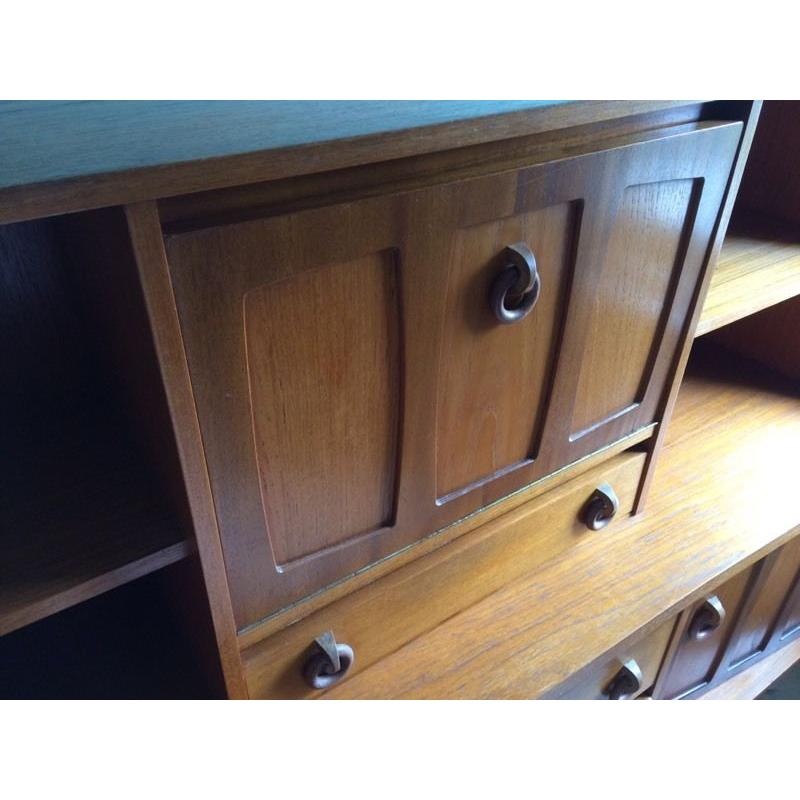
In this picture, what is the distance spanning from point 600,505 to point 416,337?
0.42 metres

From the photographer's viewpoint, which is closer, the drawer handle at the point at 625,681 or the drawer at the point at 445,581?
the drawer at the point at 445,581

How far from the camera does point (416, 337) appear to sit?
21.1 inches

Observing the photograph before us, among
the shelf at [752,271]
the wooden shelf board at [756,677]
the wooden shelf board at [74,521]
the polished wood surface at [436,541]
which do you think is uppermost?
the shelf at [752,271]

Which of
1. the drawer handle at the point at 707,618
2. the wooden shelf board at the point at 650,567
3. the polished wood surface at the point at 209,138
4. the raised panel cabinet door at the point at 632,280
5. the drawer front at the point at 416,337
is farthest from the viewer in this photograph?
the drawer handle at the point at 707,618

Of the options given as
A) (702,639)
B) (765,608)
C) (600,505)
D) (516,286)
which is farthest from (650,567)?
(516,286)

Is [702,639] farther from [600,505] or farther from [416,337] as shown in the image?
[416,337]

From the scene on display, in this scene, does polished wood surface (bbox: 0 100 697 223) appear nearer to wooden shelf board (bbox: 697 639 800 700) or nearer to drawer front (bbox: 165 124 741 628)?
drawer front (bbox: 165 124 741 628)

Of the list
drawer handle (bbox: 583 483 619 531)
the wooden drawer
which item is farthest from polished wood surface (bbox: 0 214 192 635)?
the wooden drawer

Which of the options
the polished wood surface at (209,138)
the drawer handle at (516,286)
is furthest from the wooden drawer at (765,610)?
the polished wood surface at (209,138)

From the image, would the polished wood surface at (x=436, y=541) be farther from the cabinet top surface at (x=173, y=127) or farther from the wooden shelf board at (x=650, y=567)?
the cabinet top surface at (x=173, y=127)

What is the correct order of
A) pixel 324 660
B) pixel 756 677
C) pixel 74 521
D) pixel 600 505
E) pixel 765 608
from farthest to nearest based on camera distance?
pixel 756 677, pixel 765 608, pixel 600 505, pixel 324 660, pixel 74 521

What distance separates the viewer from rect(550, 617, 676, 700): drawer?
825 millimetres

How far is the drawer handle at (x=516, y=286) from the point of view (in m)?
0.55

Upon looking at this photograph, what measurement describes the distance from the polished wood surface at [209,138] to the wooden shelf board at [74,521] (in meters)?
0.25
